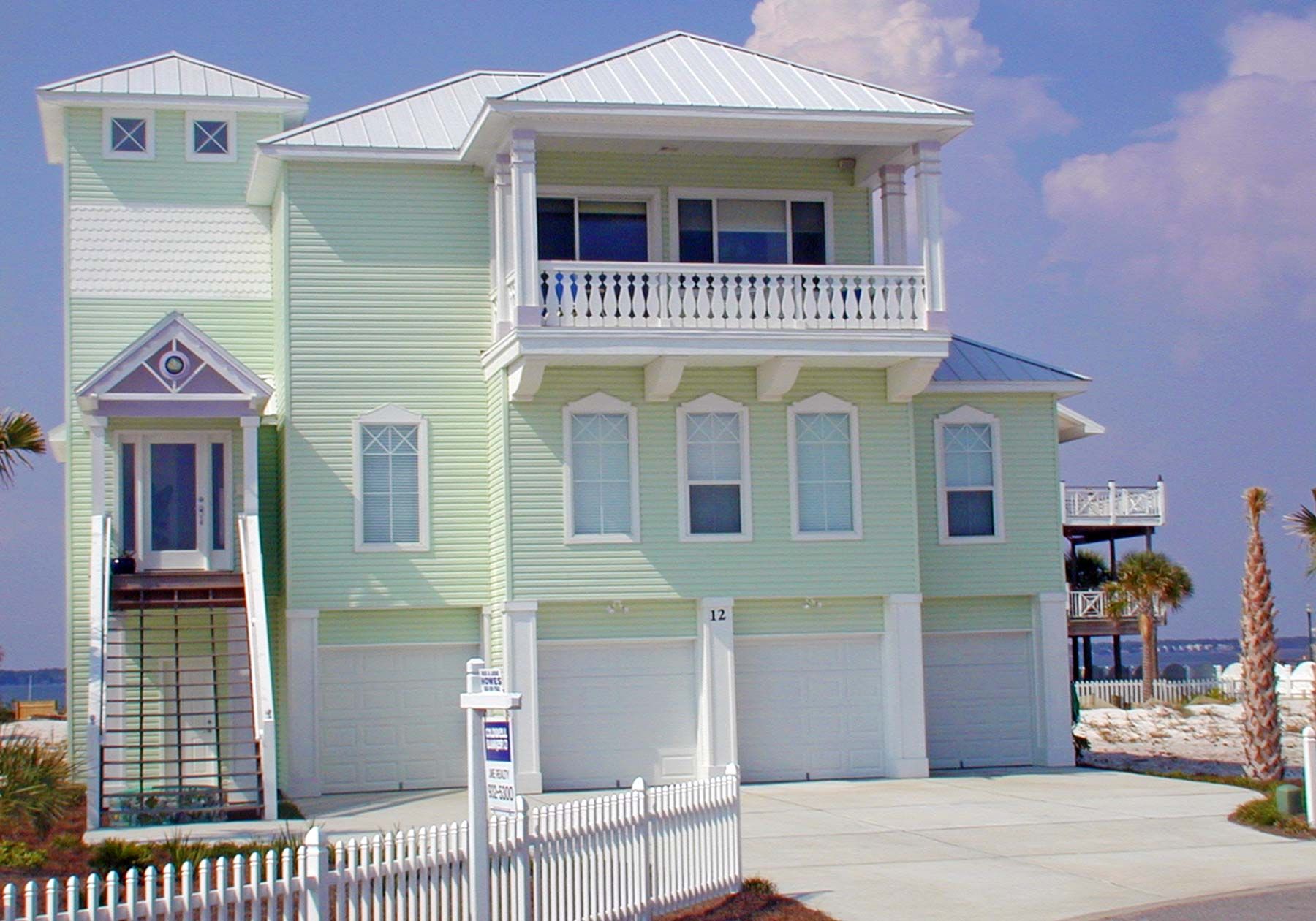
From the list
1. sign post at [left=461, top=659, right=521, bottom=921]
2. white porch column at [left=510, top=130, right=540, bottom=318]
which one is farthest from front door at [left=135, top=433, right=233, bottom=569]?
sign post at [left=461, top=659, right=521, bottom=921]

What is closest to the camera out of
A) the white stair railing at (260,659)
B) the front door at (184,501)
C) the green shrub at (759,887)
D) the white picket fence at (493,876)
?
the white picket fence at (493,876)

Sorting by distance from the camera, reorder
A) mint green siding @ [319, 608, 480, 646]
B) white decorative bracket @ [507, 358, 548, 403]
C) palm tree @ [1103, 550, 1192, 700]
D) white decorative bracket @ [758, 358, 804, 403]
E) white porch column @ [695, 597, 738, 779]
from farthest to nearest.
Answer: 1. palm tree @ [1103, 550, 1192, 700]
2. mint green siding @ [319, 608, 480, 646]
3. white porch column @ [695, 597, 738, 779]
4. white decorative bracket @ [758, 358, 804, 403]
5. white decorative bracket @ [507, 358, 548, 403]

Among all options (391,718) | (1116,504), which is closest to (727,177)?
(391,718)

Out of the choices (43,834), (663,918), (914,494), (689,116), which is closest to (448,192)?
(689,116)

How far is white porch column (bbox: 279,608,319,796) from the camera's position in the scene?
23516mm

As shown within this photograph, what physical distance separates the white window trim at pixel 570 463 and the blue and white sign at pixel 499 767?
11189mm

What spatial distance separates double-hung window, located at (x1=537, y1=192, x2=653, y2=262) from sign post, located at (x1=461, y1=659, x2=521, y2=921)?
43.7ft

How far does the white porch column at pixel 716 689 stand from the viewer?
23.6 meters

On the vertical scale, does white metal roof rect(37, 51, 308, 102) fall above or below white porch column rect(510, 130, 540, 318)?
above

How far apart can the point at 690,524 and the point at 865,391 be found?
3.19m

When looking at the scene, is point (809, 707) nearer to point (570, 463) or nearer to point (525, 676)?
point (525, 676)

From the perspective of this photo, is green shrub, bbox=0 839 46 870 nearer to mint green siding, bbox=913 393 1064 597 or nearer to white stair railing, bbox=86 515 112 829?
white stair railing, bbox=86 515 112 829

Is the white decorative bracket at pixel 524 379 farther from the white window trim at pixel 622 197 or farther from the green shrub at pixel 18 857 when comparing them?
the green shrub at pixel 18 857

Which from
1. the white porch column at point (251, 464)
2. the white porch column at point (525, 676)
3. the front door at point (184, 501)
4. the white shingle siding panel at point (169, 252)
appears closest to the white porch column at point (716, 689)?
the white porch column at point (525, 676)
